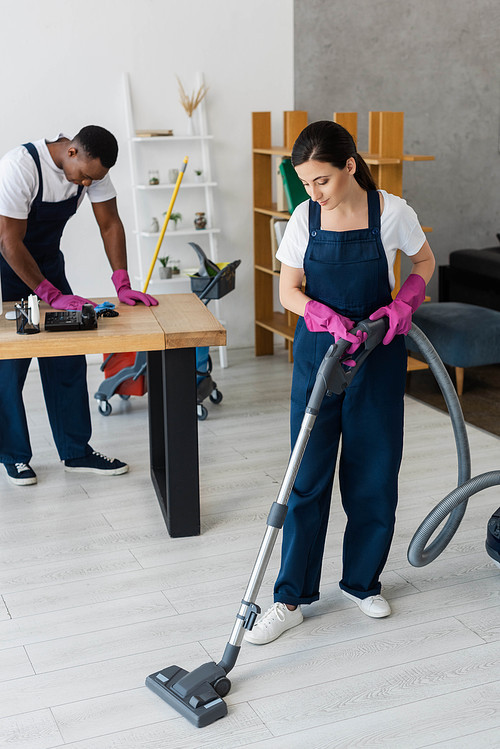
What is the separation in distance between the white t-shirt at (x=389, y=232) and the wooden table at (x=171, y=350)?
645 mm

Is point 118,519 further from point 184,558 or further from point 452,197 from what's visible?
point 452,197

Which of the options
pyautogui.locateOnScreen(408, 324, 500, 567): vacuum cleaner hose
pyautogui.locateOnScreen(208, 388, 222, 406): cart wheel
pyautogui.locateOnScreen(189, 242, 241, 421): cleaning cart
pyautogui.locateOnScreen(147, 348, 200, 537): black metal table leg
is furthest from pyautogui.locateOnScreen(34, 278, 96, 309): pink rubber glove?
pyautogui.locateOnScreen(208, 388, 222, 406): cart wheel

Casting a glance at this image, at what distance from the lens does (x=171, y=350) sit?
2.82 meters

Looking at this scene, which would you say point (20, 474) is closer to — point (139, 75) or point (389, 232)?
point (389, 232)

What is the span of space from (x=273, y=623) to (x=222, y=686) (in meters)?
0.32

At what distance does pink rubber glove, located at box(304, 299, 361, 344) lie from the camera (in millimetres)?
2066

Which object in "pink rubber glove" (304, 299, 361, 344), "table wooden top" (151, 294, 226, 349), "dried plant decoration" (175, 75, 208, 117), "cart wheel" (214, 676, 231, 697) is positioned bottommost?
"cart wheel" (214, 676, 231, 697)

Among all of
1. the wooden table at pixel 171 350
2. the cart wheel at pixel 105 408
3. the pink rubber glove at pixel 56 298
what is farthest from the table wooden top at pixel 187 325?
the cart wheel at pixel 105 408

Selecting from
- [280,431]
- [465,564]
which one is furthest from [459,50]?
[465,564]

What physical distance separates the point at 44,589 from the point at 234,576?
0.61m

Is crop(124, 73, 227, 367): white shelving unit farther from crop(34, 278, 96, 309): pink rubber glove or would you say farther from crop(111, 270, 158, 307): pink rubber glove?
crop(34, 278, 96, 309): pink rubber glove

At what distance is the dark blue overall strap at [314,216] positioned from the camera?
2158 mm

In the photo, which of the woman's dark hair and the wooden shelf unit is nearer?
the woman's dark hair

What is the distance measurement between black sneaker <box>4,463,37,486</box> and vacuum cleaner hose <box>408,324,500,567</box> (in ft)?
5.59
